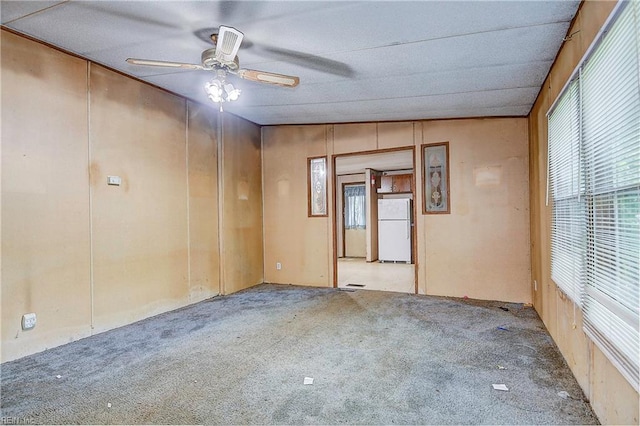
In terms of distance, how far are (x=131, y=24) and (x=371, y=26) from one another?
175 cm

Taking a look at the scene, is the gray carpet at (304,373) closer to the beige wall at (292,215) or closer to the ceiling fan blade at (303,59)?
the beige wall at (292,215)

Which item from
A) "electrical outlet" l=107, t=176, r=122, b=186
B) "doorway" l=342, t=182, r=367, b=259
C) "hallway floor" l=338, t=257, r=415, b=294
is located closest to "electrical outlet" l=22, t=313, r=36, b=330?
"electrical outlet" l=107, t=176, r=122, b=186

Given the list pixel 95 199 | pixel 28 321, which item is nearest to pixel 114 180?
pixel 95 199

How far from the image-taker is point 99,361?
2717mm

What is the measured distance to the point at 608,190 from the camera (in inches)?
69.4

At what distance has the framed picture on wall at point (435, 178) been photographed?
4.83m

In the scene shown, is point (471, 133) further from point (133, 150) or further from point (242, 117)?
point (133, 150)

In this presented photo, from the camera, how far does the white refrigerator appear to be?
26.1ft

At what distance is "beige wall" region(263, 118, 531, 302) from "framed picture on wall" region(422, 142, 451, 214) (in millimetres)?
79

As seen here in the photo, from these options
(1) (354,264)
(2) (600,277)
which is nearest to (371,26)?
(2) (600,277)

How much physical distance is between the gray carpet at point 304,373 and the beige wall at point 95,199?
1.23 ft

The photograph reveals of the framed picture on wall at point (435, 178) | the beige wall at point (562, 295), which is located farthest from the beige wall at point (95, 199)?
the beige wall at point (562, 295)

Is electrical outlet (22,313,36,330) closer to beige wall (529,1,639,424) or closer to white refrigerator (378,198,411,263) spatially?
beige wall (529,1,639,424)

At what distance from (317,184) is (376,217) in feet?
10.7
